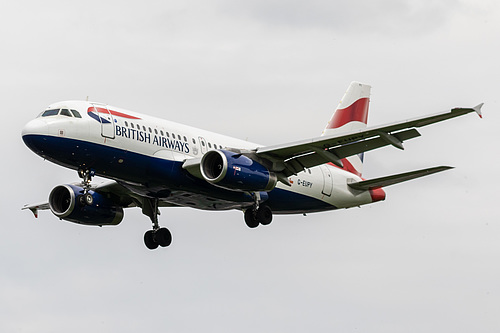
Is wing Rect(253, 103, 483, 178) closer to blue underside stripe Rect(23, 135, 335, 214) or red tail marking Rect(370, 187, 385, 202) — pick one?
blue underside stripe Rect(23, 135, 335, 214)

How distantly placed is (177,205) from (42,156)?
340 inches

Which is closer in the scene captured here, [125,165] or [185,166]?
[125,165]

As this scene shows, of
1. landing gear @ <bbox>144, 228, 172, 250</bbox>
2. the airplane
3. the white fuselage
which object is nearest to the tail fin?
the airplane

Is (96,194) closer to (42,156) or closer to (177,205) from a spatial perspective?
(177,205)

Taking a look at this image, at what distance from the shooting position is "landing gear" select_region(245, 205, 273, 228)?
148 feet

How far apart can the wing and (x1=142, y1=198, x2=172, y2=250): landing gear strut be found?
6.87m

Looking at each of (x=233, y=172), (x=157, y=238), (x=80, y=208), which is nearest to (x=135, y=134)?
(x=233, y=172)

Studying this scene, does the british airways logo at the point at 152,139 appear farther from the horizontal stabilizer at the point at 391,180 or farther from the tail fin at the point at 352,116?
the tail fin at the point at 352,116

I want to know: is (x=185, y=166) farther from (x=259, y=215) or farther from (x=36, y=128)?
(x=36, y=128)

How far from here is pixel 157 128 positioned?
138 ft

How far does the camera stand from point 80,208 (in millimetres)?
46062

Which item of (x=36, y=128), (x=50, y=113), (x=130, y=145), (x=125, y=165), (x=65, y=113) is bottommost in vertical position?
(x=125, y=165)

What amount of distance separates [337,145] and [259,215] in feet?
18.2

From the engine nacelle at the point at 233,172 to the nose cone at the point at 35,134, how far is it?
20.9 ft
